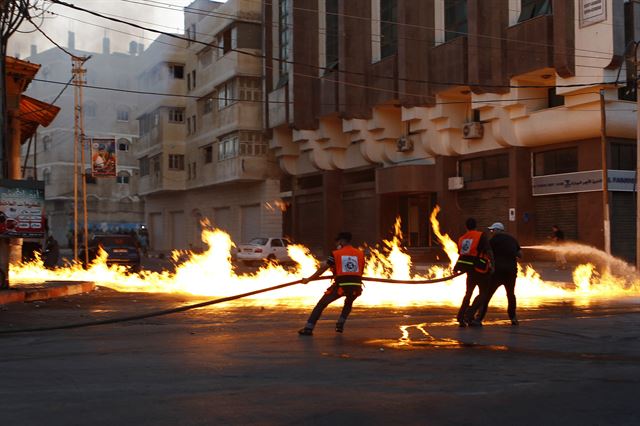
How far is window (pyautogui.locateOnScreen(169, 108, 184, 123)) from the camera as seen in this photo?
57094 millimetres

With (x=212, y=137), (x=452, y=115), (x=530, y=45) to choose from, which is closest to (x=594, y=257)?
(x=530, y=45)

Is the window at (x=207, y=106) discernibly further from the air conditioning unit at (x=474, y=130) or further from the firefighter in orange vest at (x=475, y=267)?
the firefighter in orange vest at (x=475, y=267)

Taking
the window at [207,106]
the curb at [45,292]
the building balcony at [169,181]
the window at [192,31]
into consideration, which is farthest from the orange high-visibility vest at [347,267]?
the building balcony at [169,181]

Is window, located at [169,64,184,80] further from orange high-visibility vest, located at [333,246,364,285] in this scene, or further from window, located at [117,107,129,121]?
orange high-visibility vest, located at [333,246,364,285]

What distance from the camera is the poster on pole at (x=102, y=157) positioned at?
32000 millimetres

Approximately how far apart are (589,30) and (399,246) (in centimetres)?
1564

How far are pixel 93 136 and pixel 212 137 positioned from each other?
46.9 feet

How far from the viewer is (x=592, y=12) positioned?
2692 cm

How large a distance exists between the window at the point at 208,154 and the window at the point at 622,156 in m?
29.2

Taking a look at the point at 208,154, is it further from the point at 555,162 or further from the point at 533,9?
the point at 533,9

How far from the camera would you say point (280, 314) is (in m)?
14.6

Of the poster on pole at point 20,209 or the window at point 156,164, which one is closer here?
the poster on pole at point 20,209

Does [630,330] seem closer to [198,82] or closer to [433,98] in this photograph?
[433,98]

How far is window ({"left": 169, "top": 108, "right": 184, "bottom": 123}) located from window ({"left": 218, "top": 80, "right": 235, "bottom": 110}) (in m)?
8.10
